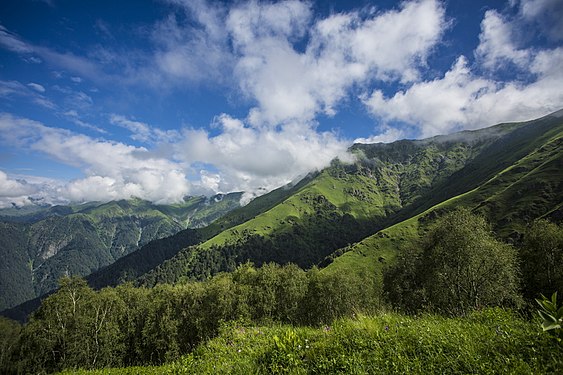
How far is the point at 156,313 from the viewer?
63969 millimetres

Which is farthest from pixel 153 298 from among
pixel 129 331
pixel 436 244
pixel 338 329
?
pixel 338 329

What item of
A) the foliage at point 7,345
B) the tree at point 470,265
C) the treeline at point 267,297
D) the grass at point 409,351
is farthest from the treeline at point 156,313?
the grass at point 409,351

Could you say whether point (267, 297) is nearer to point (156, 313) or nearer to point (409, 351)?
point (156, 313)

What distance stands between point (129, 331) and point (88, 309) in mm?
10881

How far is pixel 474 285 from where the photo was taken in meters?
34.7

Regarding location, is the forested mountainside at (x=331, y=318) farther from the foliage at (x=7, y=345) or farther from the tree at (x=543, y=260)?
the foliage at (x=7, y=345)

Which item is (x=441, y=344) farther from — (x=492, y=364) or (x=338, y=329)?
(x=338, y=329)

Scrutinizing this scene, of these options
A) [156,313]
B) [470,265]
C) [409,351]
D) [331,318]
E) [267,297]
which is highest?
[409,351]

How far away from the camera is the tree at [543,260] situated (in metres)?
43.8

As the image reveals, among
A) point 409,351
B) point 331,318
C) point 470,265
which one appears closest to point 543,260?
point 470,265

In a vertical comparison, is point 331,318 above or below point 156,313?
above

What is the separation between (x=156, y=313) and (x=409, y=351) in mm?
71313

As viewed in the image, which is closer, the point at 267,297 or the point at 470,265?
the point at 470,265

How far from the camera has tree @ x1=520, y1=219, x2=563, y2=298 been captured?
43.8m
